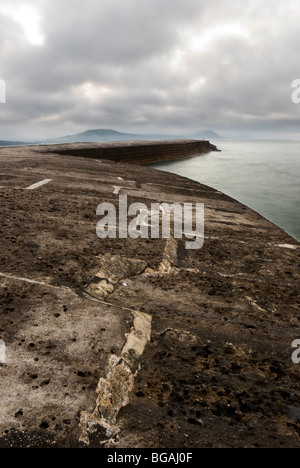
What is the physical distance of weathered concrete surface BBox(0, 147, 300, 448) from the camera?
1.32 meters

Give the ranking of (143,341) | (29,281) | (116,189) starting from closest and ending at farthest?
(143,341) → (29,281) → (116,189)

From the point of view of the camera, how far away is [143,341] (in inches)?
71.6

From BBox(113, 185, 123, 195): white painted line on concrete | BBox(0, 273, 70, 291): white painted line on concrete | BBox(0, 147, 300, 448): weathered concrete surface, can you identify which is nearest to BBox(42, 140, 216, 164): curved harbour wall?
BBox(113, 185, 123, 195): white painted line on concrete

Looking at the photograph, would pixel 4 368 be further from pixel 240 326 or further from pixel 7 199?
pixel 7 199

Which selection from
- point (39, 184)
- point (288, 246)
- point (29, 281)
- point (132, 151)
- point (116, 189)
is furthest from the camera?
point (132, 151)

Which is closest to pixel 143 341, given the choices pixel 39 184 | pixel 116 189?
pixel 39 184

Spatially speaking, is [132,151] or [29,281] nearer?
[29,281]

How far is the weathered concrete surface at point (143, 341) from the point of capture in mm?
1318

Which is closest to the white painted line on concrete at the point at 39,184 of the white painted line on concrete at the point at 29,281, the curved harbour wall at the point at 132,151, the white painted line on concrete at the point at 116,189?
the white painted line on concrete at the point at 116,189

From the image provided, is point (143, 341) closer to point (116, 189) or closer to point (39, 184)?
point (39, 184)

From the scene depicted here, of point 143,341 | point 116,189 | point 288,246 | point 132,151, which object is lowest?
point 143,341

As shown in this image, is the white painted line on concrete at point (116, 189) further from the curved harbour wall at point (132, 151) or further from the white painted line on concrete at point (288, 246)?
the curved harbour wall at point (132, 151)
